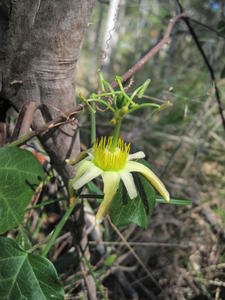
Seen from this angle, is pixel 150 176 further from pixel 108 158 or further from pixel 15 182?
pixel 15 182

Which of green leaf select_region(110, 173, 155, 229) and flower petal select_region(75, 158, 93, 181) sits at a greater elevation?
flower petal select_region(75, 158, 93, 181)

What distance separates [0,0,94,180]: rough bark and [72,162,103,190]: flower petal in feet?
0.60

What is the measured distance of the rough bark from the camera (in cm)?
67

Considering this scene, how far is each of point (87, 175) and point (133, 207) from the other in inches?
4.7

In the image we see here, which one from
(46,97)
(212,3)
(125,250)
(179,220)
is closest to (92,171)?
(46,97)

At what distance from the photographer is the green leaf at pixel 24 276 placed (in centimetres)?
58

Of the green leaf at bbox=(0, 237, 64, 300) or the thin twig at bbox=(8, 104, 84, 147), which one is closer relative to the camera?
the green leaf at bbox=(0, 237, 64, 300)

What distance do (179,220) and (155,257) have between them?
8.6 inches

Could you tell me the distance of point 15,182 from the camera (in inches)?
26.4

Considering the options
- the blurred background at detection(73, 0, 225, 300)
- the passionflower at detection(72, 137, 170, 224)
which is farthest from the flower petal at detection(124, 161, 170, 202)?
the blurred background at detection(73, 0, 225, 300)

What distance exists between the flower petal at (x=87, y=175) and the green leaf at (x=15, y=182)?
12cm

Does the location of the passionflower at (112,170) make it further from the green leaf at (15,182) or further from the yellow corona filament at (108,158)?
the green leaf at (15,182)

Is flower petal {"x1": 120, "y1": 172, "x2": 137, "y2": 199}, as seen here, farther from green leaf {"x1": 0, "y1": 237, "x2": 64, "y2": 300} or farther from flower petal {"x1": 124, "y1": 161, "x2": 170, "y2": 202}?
green leaf {"x1": 0, "y1": 237, "x2": 64, "y2": 300}

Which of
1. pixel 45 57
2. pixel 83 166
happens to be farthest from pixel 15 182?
pixel 45 57
